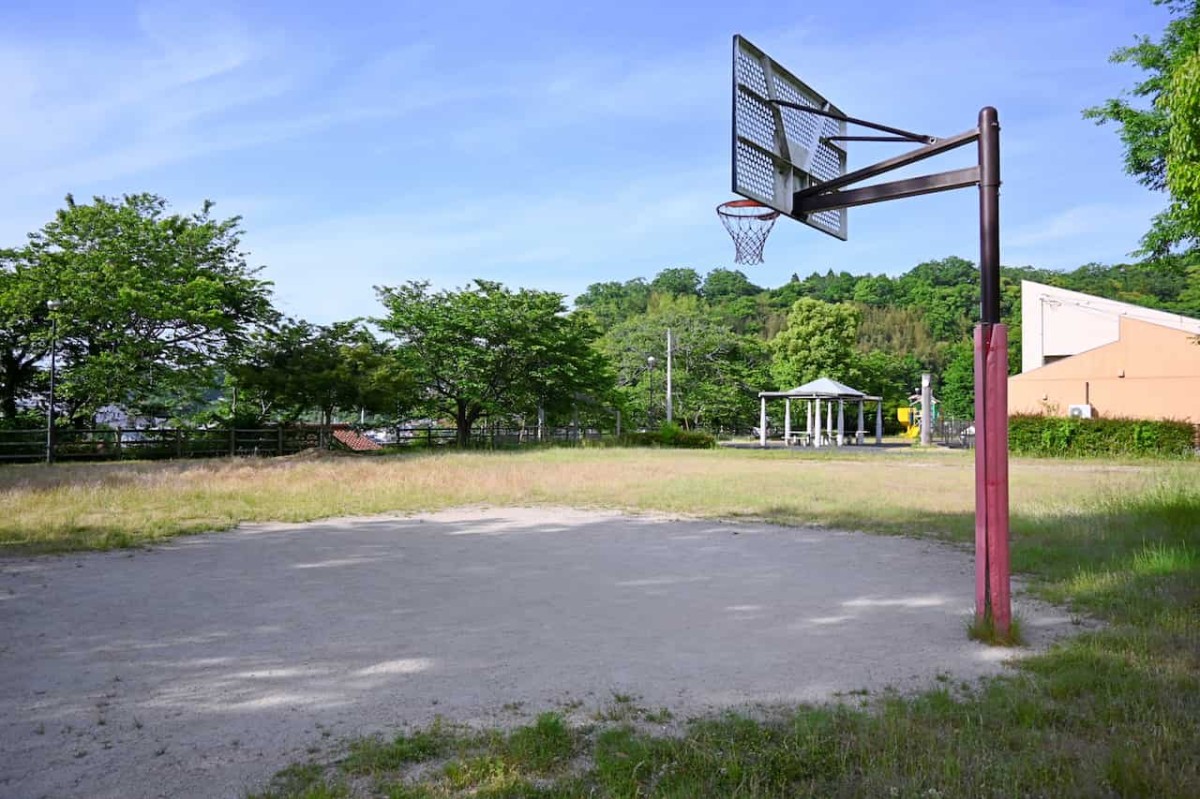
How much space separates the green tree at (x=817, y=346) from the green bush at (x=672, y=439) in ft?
66.6

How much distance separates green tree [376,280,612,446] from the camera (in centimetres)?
3091

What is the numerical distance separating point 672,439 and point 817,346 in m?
22.7

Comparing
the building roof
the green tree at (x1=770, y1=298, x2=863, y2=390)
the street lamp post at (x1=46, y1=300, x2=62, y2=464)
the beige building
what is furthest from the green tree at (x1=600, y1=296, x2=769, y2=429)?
the street lamp post at (x1=46, y1=300, x2=62, y2=464)

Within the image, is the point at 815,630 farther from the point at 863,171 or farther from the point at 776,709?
the point at 863,171

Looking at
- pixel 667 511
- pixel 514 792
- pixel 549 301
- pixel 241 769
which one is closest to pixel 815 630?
pixel 514 792

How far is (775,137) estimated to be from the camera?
261 inches

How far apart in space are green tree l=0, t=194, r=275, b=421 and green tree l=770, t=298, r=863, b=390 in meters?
34.6

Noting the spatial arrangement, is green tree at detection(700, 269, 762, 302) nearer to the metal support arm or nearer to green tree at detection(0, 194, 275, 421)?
green tree at detection(0, 194, 275, 421)

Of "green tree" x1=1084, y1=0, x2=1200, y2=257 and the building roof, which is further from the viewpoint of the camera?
the building roof

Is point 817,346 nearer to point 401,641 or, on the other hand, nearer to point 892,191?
point 892,191

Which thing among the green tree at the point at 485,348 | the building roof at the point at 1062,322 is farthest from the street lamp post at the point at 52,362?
the building roof at the point at 1062,322

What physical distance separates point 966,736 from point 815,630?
202 cm

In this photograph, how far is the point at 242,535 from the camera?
973 centimetres

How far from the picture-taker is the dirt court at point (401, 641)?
3518 mm
